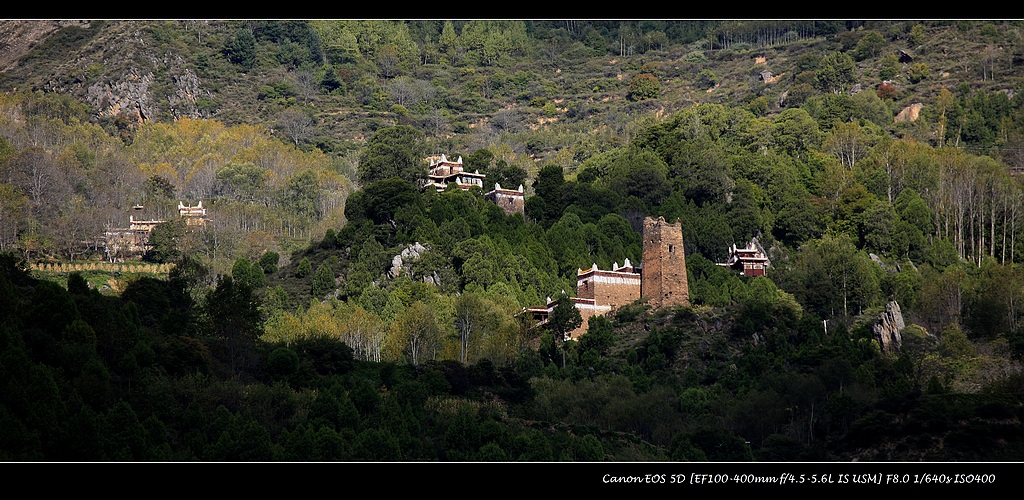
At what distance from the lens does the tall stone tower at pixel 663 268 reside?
Result: 6888cm

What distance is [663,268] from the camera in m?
69.6

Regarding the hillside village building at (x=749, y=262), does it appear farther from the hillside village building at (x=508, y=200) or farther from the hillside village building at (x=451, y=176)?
the hillside village building at (x=451, y=176)

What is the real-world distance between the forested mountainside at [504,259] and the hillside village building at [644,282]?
42.9 inches

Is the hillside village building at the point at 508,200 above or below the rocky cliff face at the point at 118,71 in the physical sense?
below

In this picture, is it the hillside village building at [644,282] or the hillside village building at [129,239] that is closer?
the hillside village building at [644,282]

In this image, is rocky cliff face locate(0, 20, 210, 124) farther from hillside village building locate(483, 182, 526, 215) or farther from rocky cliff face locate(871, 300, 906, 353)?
rocky cliff face locate(871, 300, 906, 353)

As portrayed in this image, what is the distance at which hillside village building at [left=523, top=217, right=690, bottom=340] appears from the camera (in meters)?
67.5

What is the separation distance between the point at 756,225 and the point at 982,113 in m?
30.2

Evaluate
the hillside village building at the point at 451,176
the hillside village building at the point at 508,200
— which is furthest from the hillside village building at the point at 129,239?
the hillside village building at the point at 508,200

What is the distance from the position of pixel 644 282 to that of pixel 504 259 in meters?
6.79

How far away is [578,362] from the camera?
6238cm

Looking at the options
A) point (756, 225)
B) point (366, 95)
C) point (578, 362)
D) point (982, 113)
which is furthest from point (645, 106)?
point (578, 362)

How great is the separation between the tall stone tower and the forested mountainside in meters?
1.28

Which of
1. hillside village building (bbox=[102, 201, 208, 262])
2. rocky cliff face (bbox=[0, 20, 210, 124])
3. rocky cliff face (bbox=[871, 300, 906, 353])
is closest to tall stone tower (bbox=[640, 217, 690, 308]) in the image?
rocky cliff face (bbox=[871, 300, 906, 353])
